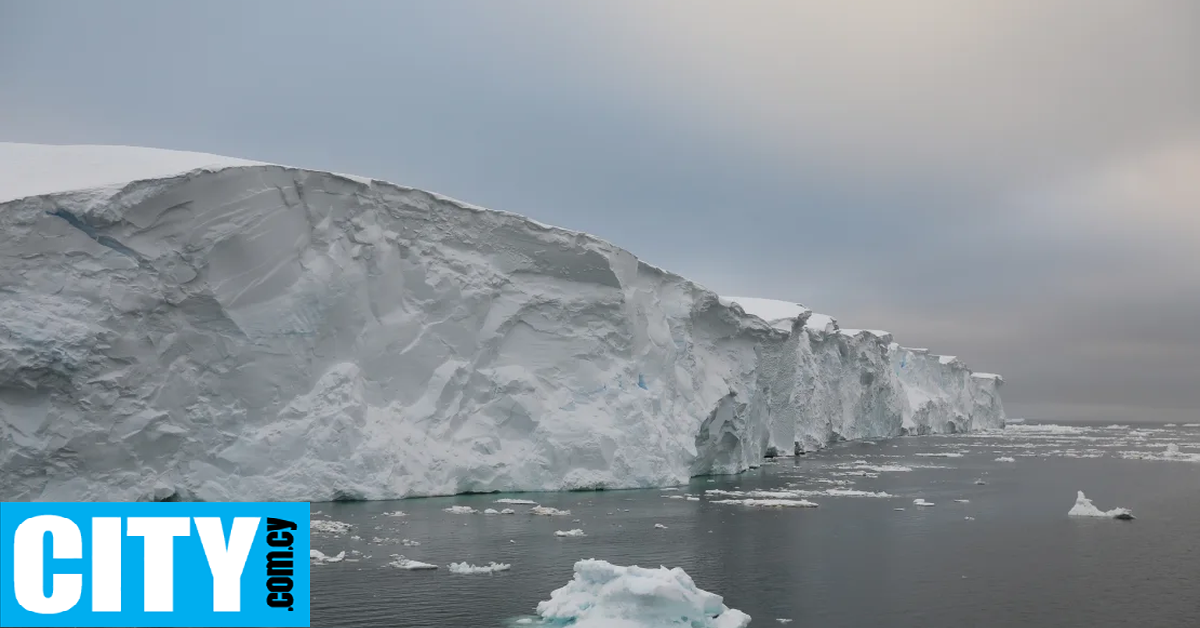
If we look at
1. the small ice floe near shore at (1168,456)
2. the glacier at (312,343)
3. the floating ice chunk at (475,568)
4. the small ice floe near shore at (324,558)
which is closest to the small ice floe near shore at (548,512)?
the glacier at (312,343)

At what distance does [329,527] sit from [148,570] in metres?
7.01

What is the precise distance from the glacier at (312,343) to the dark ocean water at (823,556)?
126 cm

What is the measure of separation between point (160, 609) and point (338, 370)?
35.1ft

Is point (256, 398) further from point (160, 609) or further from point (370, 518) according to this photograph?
point (160, 609)

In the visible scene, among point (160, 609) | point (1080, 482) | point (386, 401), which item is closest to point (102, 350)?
point (386, 401)

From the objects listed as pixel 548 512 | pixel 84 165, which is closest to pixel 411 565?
pixel 548 512

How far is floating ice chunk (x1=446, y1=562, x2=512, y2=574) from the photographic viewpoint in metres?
11.6

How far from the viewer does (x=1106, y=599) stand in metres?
10.8

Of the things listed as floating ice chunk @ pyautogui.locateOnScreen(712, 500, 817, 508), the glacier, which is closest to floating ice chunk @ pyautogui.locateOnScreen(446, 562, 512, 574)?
the glacier

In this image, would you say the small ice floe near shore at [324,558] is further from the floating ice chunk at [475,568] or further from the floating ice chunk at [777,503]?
the floating ice chunk at [777,503]

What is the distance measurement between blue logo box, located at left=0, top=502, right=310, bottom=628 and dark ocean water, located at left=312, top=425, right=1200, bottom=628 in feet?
5.67

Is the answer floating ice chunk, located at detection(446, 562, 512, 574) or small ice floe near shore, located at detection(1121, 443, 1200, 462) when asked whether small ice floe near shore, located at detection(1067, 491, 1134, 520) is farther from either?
small ice floe near shore, located at detection(1121, 443, 1200, 462)

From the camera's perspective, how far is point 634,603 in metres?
8.80

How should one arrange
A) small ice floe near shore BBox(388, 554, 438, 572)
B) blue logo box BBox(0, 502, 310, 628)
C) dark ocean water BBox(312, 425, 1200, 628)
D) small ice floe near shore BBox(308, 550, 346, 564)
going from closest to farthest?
blue logo box BBox(0, 502, 310, 628), dark ocean water BBox(312, 425, 1200, 628), small ice floe near shore BBox(388, 554, 438, 572), small ice floe near shore BBox(308, 550, 346, 564)
